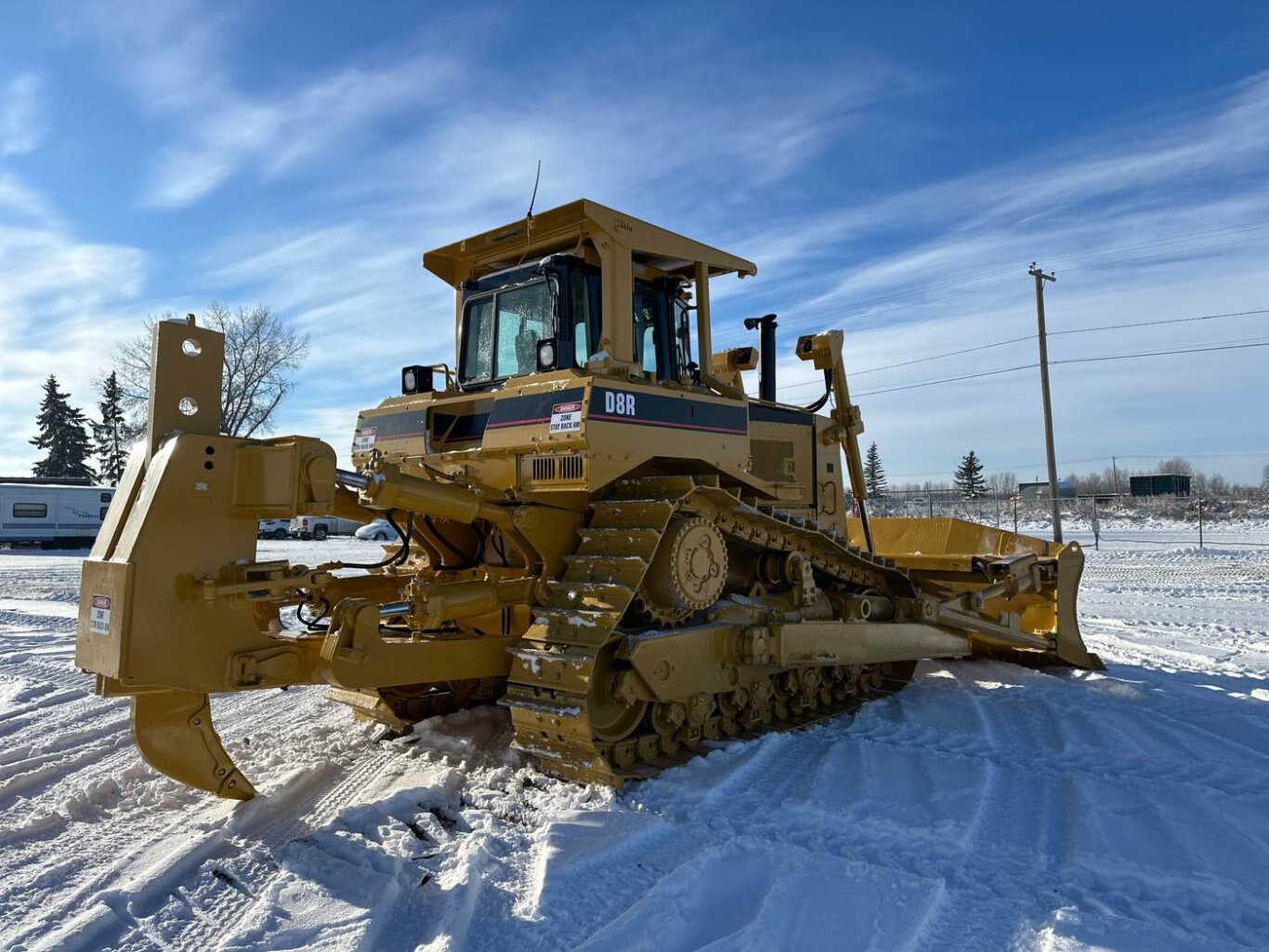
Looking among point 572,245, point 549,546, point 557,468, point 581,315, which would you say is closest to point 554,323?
point 581,315

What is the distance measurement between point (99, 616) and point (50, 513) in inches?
1449

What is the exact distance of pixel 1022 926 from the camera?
11.1ft

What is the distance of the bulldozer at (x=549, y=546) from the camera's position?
425 cm

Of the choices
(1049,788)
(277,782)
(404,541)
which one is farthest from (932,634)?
(277,782)

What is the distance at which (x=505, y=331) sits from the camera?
6523mm

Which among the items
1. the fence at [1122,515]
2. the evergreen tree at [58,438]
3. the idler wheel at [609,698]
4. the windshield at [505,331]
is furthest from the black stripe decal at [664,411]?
the evergreen tree at [58,438]

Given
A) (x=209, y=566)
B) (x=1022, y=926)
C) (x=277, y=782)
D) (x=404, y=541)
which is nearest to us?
(x=1022, y=926)

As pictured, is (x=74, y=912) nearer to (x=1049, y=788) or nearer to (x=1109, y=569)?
(x=1049, y=788)

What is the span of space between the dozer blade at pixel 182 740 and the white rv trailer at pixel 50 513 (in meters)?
33.3

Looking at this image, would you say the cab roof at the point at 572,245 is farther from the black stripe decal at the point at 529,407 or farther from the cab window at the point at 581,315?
the black stripe decal at the point at 529,407

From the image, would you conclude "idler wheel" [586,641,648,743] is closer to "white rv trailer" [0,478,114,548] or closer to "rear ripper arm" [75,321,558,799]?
"rear ripper arm" [75,321,558,799]

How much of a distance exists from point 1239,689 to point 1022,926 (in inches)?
225

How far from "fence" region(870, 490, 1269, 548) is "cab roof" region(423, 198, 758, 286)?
2152 centimetres

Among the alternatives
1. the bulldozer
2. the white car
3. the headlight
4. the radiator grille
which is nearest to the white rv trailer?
the white car
